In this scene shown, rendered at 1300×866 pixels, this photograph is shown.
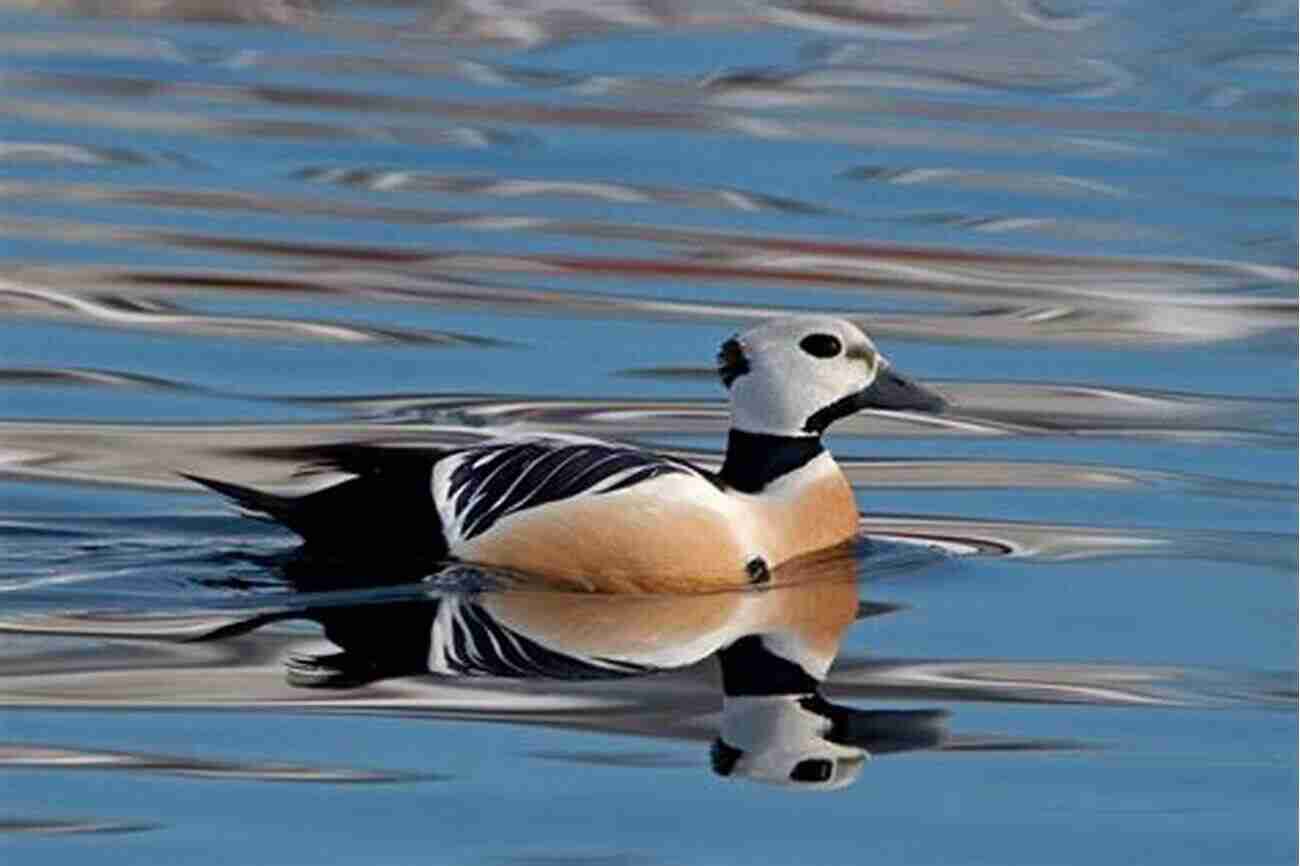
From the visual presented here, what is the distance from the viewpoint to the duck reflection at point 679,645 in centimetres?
840

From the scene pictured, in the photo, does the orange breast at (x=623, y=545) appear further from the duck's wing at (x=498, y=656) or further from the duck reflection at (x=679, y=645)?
the duck's wing at (x=498, y=656)

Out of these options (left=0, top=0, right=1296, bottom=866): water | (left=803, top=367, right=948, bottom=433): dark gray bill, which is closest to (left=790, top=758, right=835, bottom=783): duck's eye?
(left=0, top=0, right=1296, bottom=866): water

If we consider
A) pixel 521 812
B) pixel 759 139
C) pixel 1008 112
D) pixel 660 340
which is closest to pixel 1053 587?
pixel 521 812

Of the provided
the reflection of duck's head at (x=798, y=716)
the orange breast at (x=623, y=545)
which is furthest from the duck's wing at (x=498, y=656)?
the orange breast at (x=623, y=545)

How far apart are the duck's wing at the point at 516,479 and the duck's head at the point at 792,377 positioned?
318 millimetres

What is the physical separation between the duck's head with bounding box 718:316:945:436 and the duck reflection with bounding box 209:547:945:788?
Result: 350 mm

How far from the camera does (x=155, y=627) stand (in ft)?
30.8

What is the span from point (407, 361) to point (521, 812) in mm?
5423

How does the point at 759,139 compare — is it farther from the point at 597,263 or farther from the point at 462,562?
the point at 462,562

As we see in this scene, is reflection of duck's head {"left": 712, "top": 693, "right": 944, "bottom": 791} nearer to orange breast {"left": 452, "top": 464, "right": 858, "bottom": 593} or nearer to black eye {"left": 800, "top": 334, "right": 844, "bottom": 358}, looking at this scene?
orange breast {"left": 452, "top": 464, "right": 858, "bottom": 593}

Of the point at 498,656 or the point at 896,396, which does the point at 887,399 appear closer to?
the point at 896,396

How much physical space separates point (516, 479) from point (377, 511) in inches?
13.3

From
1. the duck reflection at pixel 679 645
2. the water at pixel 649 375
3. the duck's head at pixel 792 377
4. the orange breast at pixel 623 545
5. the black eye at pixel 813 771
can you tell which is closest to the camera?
the water at pixel 649 375

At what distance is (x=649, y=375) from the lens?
41.8 feet
